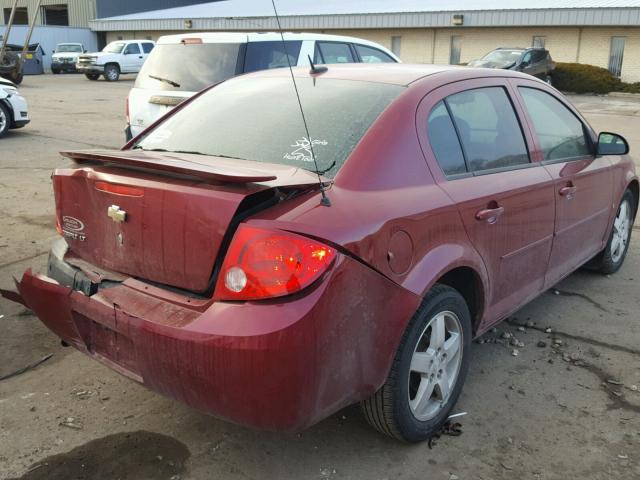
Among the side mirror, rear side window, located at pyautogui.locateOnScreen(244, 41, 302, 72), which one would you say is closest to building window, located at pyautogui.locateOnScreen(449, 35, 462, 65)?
rear side window, located at pyautogui.locateOnScreen(244, 41, 302, 72)

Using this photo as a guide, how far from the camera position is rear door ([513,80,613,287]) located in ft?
12.9

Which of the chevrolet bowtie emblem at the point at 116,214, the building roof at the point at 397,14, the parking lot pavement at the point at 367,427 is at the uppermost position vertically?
the building roof at the point at 397,14

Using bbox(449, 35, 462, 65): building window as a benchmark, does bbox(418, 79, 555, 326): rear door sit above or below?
below

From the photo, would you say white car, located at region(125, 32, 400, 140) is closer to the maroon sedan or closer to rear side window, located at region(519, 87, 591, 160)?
the maroon sedan

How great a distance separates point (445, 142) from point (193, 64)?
5.36 meters

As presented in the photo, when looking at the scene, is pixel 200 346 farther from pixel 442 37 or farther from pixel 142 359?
pixel 442 37

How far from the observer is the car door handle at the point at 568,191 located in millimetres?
3918

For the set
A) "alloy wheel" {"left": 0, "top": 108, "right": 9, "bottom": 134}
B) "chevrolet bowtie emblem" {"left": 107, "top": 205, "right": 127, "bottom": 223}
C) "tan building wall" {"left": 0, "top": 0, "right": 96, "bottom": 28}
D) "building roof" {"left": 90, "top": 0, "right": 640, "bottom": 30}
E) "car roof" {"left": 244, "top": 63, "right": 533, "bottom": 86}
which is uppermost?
"tan building wall" {"left": 0, "top": 0, "right": 96, "bottom": 28}

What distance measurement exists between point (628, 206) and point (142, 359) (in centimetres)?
439

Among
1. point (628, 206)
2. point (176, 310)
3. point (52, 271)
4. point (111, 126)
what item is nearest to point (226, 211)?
point (176, 310)

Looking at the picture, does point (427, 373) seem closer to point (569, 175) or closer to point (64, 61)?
point (569, 175)

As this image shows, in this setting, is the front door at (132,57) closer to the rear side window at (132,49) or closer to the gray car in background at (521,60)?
the rear side window at (132,49)

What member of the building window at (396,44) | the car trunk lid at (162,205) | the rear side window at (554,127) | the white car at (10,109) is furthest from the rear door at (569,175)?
the building window at (396,44)

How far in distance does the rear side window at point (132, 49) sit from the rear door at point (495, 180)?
32749 mm
